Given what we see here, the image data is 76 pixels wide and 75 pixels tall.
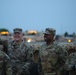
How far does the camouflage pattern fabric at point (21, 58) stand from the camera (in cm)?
725

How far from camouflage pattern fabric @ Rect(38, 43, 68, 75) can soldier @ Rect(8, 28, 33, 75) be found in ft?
1.45

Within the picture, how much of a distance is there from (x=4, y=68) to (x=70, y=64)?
52.6 inches

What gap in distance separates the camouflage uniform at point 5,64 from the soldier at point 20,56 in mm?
1338

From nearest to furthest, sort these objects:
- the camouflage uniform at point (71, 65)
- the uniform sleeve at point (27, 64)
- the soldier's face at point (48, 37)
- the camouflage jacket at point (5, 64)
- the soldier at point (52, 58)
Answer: the camouflage jacket at point (5, 64) < the camouflage uniform at point (71, 65) < the soldier at point (52, 58) < the soldier's face at point (48, 37) < the uniform sleeve at point (27, 64)

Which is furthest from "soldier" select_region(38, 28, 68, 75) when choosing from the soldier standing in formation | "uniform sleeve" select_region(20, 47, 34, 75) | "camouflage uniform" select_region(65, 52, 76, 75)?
the soldier standing in formation

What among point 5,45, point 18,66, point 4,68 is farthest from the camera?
point 18,66

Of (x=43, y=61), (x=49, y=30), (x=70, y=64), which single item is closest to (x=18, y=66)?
(x=43, y=61)

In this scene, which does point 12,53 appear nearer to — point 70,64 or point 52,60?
point 52,60

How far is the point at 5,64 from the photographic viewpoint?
591 cm

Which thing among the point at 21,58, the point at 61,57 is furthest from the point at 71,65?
the point at 21,58

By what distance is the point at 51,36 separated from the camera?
7.08 meters

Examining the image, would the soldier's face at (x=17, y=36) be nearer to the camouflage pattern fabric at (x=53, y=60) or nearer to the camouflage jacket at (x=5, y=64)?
the camouflage pattern fabric at (x=53, y=60)

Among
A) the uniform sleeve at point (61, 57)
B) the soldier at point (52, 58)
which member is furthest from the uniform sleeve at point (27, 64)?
the uniform sleeve at point (61, 57)

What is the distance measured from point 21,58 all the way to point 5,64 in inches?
55.4
